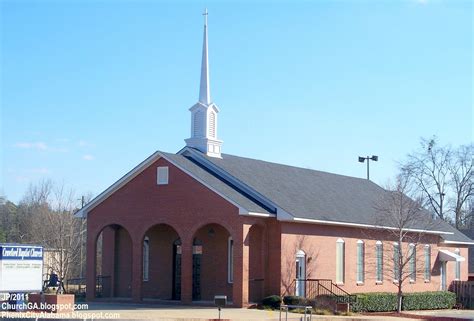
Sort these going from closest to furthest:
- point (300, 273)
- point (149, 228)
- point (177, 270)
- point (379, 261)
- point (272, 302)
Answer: point (272, 302)
point (149, 228)
point (300, 273)
point (177, 270)
point (379, 261)

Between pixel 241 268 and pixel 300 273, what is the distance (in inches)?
192

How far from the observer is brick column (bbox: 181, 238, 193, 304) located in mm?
36594

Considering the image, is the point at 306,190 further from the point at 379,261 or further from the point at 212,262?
the point at 212,262

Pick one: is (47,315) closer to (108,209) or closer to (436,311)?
(108,209)

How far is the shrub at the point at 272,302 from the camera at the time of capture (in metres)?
36.0

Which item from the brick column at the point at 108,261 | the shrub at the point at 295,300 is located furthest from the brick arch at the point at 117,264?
the shrub at the point at 295,300

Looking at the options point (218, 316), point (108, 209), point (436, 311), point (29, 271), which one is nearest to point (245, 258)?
point (218, 316)

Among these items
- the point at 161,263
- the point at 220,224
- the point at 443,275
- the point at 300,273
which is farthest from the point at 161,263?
the point at 443,275

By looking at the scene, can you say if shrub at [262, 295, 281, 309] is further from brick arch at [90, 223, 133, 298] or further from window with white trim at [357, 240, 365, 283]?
window with white trim at [357, 240, 365, 283]

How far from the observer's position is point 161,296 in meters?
40.0

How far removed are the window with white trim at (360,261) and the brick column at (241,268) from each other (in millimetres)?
10196

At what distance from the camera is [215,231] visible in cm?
3878

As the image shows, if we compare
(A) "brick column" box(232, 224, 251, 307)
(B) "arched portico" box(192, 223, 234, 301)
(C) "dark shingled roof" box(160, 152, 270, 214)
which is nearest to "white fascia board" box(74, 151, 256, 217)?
(C) "dark shingled roof" box(160, 152, 270, 214)

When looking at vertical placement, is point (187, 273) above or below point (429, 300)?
above
